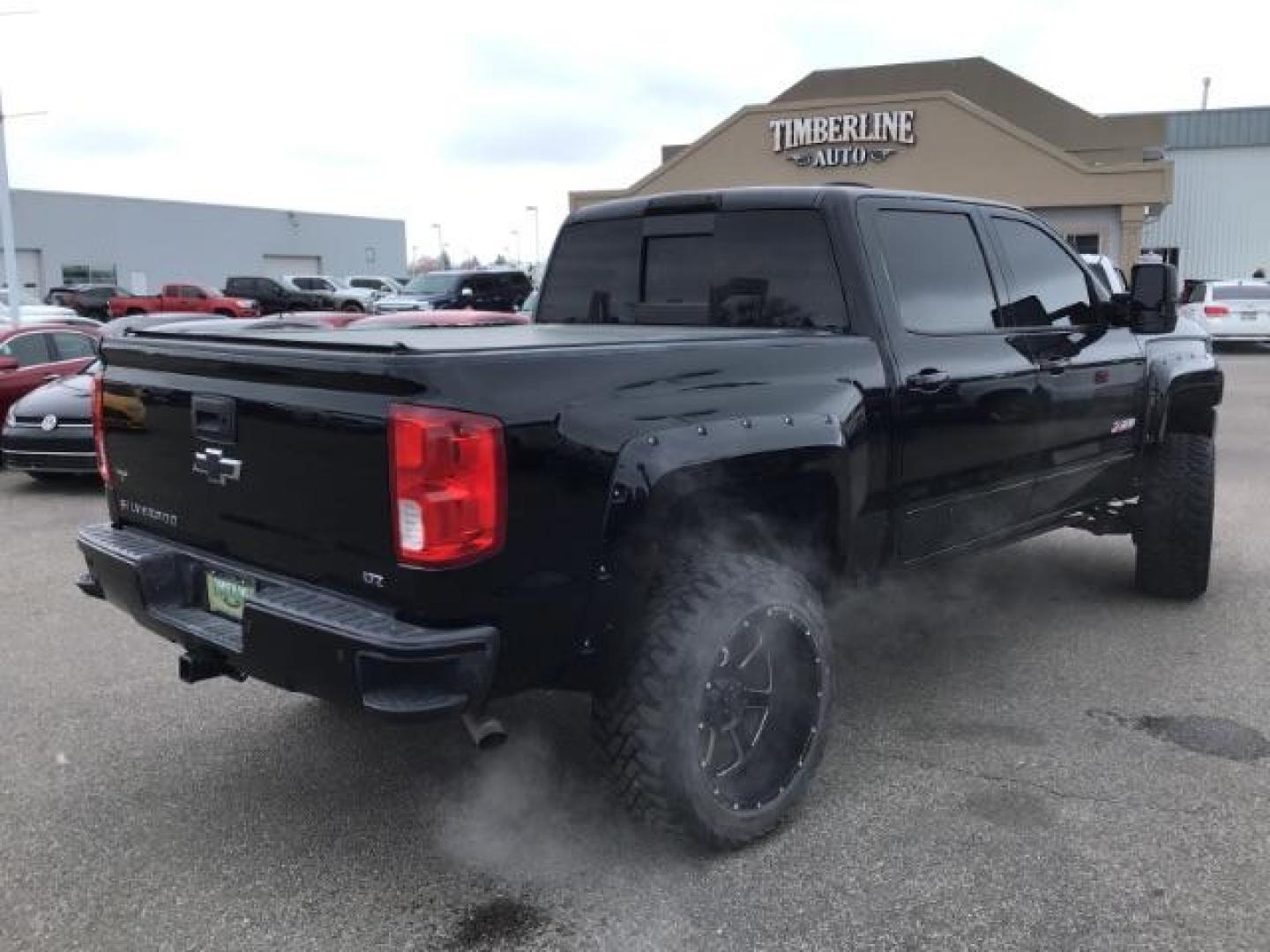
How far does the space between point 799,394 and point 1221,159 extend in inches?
1594

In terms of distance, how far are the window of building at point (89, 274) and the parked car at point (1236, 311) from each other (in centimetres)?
4455

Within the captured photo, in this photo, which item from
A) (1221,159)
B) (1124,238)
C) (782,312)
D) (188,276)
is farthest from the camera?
(188,276)

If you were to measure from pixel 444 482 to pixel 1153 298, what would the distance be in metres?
3.56

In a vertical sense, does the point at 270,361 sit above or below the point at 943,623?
above

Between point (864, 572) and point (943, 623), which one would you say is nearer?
point (864, 572)

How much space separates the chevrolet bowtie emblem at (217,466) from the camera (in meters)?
3.17

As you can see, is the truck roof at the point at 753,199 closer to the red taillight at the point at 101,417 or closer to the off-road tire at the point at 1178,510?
the off-road tire at the point at 1178,510

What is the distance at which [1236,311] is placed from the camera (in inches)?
874

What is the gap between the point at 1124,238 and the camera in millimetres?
27359

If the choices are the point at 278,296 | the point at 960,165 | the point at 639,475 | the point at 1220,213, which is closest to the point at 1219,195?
the point at 1220,213

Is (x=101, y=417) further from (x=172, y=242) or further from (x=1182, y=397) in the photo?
(x=172, y=242)

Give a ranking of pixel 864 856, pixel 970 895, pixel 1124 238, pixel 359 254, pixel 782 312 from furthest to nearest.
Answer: pixel 359 254
pixel 1124 238
pixel 782 312
pixel 864 856
pixel 970 895

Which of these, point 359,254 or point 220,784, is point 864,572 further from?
point 359,254

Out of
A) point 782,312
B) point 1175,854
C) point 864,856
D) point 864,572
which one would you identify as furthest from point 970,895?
point 782,312
